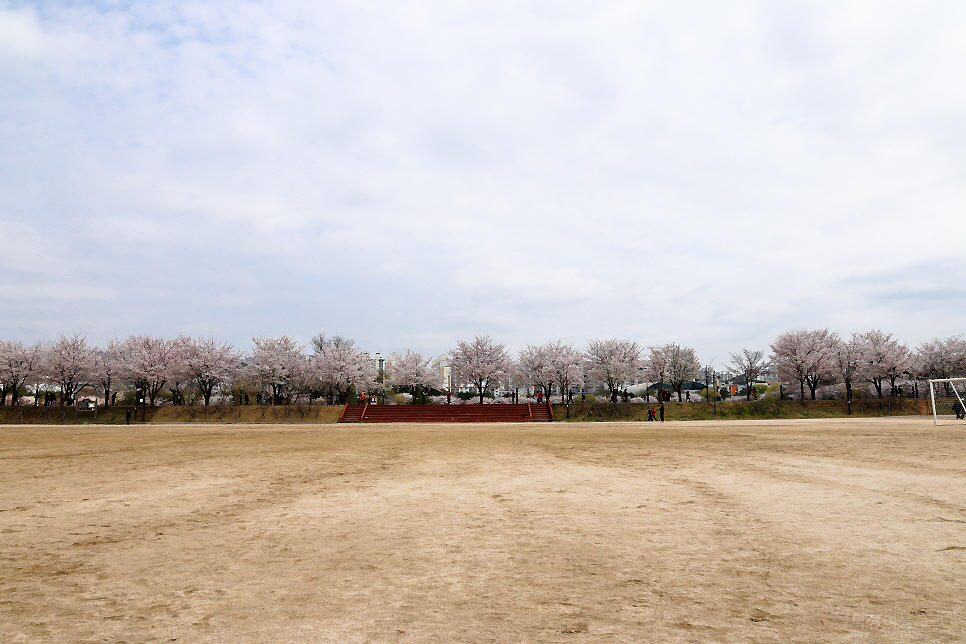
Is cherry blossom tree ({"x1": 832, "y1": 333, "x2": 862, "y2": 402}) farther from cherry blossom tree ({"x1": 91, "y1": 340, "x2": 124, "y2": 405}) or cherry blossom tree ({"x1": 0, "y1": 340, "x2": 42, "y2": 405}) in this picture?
cherry blossom tree ({"x1": 0, "y1": 340, "x2": 42, "y2": 405})

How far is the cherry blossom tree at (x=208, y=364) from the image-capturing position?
216 ft

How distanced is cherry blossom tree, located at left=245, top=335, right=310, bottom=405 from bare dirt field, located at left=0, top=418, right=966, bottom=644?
60120 millimetres

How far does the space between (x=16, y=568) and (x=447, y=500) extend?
5.60 m

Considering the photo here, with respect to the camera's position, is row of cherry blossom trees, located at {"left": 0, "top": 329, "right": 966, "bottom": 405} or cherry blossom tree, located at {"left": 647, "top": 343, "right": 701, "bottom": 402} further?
cherry blossom tree, located at {"left": 647, "top": 343, "right": 701, "bottom": 402}

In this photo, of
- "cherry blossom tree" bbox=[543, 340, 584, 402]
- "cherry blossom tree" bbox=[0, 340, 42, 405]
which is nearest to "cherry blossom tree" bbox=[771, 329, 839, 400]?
"cherry blossom tree" bbox=[543, 340, 584, 402]

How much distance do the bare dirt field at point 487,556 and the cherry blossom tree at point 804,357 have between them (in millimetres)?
59295

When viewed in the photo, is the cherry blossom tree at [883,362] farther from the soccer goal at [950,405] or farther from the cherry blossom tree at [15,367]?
the cherry blossom tree at [15,367]

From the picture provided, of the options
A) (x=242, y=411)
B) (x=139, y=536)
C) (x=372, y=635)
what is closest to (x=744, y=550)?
(x=372, y=635)

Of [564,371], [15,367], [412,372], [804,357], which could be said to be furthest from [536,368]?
[15,367]

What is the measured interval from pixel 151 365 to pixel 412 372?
106 feet

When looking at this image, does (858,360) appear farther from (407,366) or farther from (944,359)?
(407,366)

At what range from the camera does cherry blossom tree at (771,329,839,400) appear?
2507 inches

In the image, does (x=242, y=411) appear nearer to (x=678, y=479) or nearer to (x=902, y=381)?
(x=678, y=479)

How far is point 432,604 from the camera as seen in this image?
4582 mm
